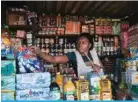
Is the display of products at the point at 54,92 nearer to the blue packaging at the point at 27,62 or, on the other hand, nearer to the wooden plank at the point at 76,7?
the blue packaging at the point at 27,62

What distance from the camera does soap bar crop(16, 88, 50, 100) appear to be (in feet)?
11.0

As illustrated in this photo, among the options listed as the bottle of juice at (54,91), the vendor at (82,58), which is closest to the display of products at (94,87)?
the bottle of juice at (54,91)

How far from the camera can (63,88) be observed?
139 inches

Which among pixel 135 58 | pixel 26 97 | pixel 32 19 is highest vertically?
pixel 32 19

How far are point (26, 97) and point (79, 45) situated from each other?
1628 millimetres

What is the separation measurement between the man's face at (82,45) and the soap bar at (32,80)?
1450 mm

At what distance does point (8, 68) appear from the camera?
345cm

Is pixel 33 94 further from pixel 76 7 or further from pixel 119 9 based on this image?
pixel 119 9

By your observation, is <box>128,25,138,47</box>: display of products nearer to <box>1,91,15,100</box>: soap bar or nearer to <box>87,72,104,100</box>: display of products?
<box>87,72,104,100</box>: display of products

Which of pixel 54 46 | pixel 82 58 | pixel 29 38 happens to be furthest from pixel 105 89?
pixel 54 46

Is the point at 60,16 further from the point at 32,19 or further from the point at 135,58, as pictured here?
the point at 135,58

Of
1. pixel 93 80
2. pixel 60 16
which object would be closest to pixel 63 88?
pixel 93 80

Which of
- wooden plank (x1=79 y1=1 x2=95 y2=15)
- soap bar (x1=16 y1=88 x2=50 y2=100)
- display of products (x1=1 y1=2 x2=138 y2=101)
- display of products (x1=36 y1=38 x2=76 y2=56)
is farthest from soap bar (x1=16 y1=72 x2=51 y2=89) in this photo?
display of products (x1=36 y1=38 x2=76 y2=56)

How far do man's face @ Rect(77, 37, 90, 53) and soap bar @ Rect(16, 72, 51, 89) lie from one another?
1450mm
